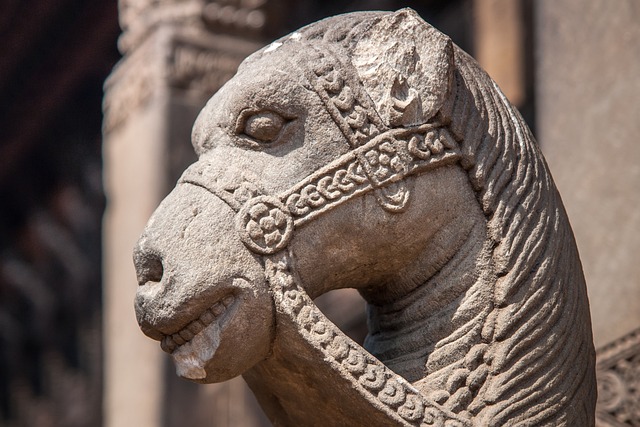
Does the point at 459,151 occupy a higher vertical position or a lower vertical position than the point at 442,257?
higher

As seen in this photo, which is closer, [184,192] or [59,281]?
[184,192]

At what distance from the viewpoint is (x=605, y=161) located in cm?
327

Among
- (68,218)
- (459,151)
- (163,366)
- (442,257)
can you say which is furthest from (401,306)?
(68,218)

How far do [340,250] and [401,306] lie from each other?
151 millimetres

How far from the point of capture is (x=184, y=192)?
7.14ft

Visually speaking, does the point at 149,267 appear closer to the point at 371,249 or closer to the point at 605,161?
the point at 371,249

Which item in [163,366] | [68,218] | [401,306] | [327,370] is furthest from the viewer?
[68,218]

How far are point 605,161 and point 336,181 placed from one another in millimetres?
1268

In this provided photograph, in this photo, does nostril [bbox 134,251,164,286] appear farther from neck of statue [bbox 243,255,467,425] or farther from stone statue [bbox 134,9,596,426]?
neck of statue [bbox 243,255,467,425]

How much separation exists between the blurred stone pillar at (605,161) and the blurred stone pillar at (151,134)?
54.9 inches

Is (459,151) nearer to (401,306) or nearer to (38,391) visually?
(401,306)

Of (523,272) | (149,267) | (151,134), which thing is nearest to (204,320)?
(149,267)

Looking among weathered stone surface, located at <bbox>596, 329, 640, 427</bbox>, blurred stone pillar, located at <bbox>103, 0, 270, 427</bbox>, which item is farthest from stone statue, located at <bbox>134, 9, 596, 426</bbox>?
blurred stone pillar, located at <bbox>103, 0, 270, 427</bbox>

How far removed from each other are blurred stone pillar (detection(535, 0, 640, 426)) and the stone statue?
3.06 ft
